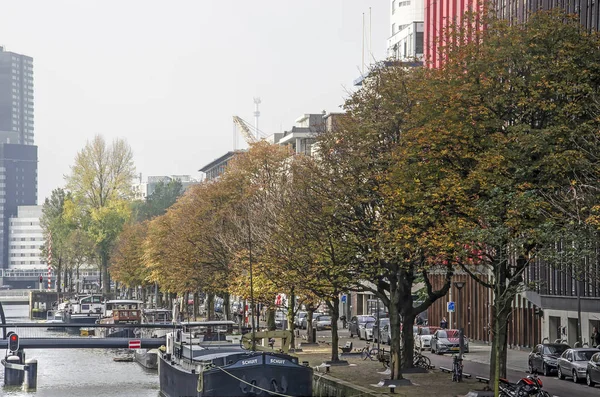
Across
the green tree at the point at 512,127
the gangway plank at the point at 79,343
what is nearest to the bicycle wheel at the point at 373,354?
the gangway plank at the point at 79,343

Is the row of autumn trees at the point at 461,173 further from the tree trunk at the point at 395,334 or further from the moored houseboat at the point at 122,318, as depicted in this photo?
the moored houseboat at the point at 122,318

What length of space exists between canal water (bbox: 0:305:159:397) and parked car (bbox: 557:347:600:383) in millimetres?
22766

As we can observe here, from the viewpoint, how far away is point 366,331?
9988cm

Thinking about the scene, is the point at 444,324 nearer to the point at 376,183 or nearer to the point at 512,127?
the point at 376,183

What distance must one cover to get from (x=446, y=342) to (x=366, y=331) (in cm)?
1650

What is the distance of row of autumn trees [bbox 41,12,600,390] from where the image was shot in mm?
46394

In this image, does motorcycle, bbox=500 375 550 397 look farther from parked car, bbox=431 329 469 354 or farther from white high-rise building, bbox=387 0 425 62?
white high-rise building, bbox=387 0 425 62

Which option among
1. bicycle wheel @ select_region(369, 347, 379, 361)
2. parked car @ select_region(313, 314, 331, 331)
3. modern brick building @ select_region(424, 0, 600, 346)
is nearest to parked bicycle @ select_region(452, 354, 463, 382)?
modern brick building @ select_region(424, 0, 600, 346)

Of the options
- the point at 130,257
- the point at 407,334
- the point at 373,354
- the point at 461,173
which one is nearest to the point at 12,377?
the point at 373,354

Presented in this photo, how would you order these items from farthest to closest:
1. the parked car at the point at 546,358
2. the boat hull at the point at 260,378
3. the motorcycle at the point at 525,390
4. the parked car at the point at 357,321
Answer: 1. the parked car at the point at 357,321
2. the parked car at the point at 546,358
3. the boat hull at the point at 260,378
4. the motorcycle at the point at 525,390

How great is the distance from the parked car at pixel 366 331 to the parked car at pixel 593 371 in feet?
134

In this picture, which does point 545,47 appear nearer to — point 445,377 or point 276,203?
point 445,377

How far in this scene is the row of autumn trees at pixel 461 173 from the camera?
46394 millimetres

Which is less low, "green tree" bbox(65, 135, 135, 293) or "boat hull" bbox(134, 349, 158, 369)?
"green tree" bbox(65, 135, 135, 293)
